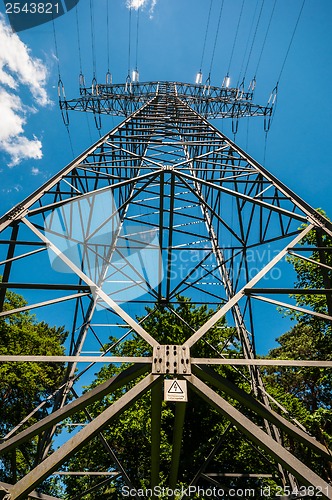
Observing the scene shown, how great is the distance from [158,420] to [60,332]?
3544 cm

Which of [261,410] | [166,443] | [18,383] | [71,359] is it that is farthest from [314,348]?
[18,383]

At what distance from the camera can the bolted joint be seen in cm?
367

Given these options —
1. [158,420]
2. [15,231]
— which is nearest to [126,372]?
[158,420]

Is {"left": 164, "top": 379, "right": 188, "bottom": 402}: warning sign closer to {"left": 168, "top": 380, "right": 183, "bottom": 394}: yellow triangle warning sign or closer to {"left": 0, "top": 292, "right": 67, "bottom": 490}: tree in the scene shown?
{"left": 168, "top": 380, "right": 183, "bottom": 394}: yellow triangle warning sign

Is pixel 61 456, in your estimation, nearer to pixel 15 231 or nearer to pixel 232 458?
pixel 15 231

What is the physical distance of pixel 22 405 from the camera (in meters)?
22.0

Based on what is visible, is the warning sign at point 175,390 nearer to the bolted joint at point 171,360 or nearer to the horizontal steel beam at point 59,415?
the bolted joint at point 171,360

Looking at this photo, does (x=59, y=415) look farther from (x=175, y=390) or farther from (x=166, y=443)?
(x=166, y=443)

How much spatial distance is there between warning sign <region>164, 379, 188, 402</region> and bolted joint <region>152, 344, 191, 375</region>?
0.11 meters

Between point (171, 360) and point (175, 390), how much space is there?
0.35 m

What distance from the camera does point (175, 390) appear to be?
351 cm

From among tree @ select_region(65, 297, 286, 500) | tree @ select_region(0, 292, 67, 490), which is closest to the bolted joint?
tree @ select_region(65, 297, 286, 500)

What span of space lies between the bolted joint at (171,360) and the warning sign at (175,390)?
109 millimetres

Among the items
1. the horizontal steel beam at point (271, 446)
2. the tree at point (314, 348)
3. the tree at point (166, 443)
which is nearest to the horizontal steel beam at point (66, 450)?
the horizontal steel beam at point (271, 446)
